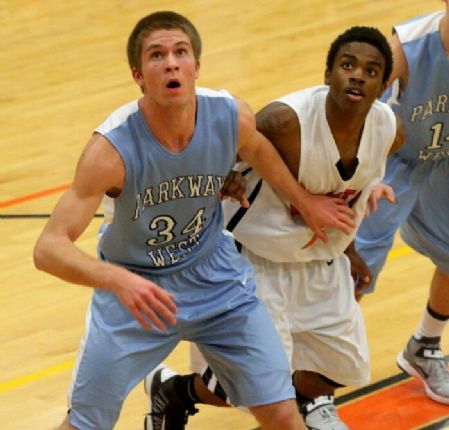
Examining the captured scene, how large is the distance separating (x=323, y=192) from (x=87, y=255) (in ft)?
3.44

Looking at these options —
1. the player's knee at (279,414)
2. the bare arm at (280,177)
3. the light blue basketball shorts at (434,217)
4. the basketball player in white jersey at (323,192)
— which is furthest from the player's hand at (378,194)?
the player's knee at (279,414)

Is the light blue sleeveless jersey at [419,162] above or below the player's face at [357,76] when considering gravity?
below

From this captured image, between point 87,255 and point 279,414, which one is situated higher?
point 87,255

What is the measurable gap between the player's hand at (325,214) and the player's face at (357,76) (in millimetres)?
349

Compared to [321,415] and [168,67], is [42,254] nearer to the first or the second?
[168,67]

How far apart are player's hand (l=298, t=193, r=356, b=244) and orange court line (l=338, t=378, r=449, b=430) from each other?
1034 millimetres

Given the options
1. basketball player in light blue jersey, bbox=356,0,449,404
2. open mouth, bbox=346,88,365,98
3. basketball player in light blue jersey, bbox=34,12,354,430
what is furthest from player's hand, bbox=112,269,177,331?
basketball player in light blue jersey, bbox=356,0,449,404

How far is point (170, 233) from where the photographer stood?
4309mm

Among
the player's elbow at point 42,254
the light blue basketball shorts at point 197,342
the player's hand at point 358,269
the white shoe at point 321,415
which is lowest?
the white shoe at point 321,415

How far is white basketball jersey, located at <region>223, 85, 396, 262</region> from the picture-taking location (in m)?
4.56

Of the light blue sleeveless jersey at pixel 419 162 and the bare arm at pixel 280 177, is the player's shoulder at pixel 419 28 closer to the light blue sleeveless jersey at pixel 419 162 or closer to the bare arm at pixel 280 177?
the light blue sleeveless jersey at pixel 419 162

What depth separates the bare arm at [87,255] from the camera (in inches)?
151

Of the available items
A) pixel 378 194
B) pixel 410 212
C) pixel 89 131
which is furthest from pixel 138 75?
pixel 89 131

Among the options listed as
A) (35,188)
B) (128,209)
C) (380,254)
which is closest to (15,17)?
(35,188)
